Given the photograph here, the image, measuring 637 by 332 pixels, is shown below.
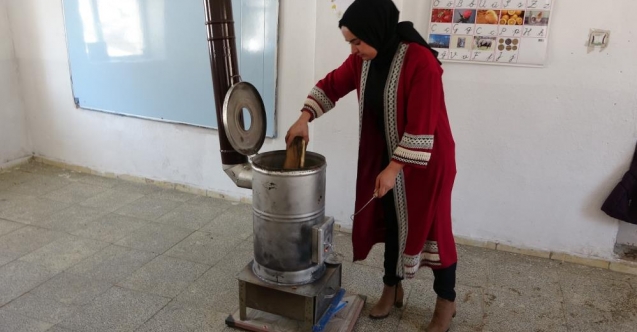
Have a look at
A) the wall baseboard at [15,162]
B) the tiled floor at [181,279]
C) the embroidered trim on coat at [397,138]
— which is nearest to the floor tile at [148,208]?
the tiled floor at [181,279]

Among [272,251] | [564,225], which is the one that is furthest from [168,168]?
[564,225]

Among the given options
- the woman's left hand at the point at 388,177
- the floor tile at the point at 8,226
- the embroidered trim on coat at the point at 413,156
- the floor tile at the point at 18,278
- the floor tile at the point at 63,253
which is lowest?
the floor tile at the point at 18,278

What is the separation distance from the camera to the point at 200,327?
1943 mm

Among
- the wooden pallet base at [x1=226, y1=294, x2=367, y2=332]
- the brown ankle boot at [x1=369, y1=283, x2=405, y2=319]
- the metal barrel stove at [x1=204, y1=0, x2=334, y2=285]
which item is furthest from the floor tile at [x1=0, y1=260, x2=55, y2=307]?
the brown ankle boot at [x1=369, y1=283, x2=405, y2=319]

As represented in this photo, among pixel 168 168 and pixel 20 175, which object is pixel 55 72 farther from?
pixel 168 168

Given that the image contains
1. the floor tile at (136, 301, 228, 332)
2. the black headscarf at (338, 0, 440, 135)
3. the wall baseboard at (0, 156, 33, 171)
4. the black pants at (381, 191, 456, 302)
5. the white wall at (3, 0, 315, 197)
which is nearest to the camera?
the black headscarf at (338, 0, 440, 135)

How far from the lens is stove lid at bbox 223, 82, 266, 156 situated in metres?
1.84

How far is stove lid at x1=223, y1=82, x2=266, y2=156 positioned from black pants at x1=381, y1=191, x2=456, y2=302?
607mm

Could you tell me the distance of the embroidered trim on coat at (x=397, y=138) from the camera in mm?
1578

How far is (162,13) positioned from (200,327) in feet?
6.79

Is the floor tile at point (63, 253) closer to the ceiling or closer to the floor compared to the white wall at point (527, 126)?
closer to the floor

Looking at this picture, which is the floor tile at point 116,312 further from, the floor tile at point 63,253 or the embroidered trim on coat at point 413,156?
the embroidered trim on coat at point 413,156

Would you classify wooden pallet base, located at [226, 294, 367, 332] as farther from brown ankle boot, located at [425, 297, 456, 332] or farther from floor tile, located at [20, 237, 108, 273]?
floor tile, located at [20, 237, 108, 273]

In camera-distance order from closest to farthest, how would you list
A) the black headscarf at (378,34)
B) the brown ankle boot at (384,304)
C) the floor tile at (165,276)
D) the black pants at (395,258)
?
the black headscarf at (378,34) → the black pants at (395,258) → the brown ankle boot at (384,304) → the floor tile at (165,276)
